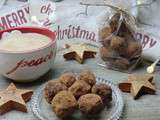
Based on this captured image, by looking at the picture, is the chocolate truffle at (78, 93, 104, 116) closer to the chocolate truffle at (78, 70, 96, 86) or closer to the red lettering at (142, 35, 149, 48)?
the chocolate truffle at (78, 70, 96, 86)

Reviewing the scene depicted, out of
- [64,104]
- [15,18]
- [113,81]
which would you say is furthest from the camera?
[15,18]

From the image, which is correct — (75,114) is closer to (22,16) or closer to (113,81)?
(113,81)

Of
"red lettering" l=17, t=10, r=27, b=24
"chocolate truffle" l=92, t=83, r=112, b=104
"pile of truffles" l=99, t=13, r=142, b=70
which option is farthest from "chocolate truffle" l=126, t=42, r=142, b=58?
"red lettering" l=17, t=10, r=27, b=24

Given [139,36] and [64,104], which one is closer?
[64,104]

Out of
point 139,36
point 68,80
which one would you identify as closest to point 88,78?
point 68,80

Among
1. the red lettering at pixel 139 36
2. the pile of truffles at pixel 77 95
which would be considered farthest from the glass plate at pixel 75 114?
the red lettering at pixel 139 36

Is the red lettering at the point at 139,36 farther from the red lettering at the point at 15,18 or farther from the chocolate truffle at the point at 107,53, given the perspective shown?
the red lettering at the point at 15,18
